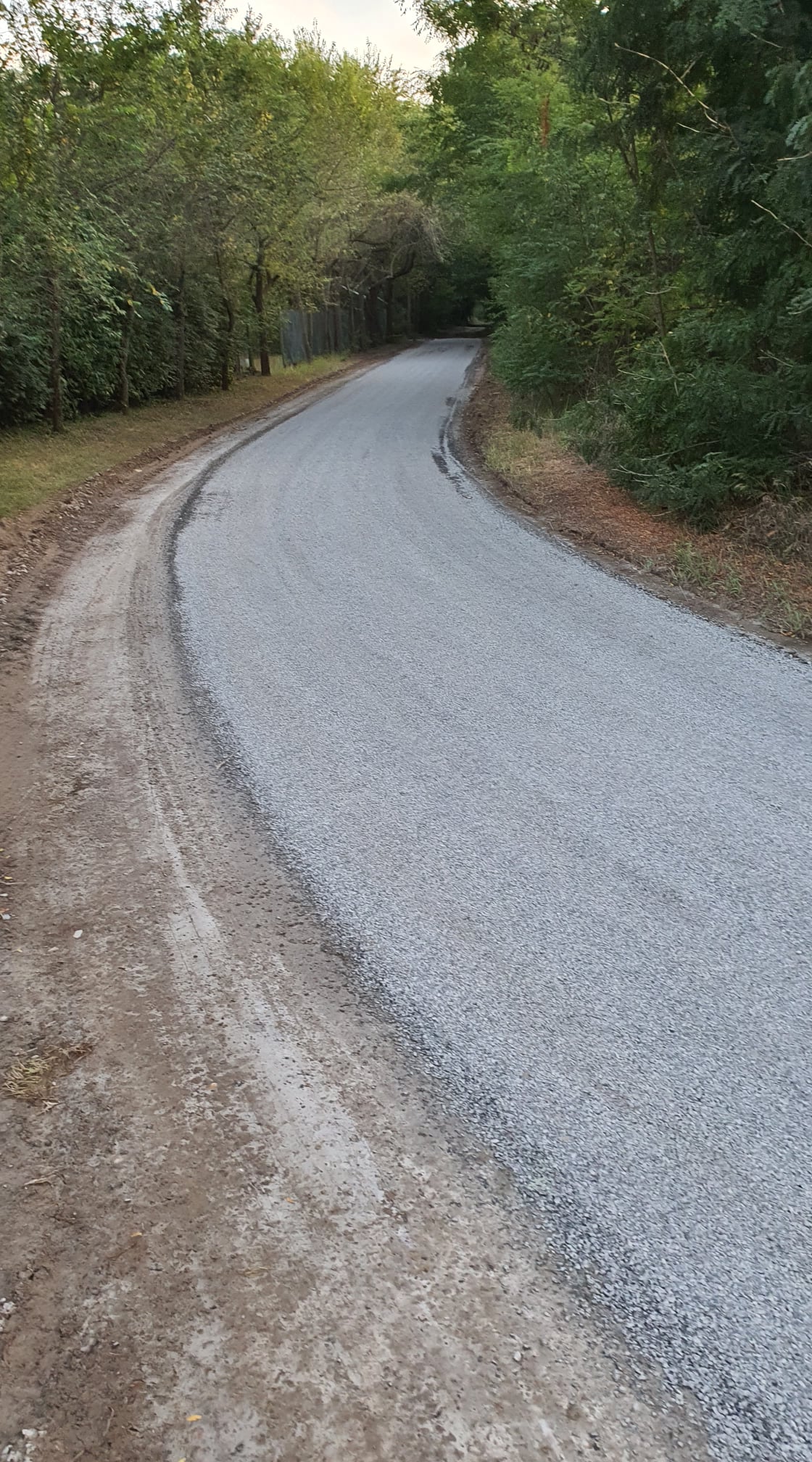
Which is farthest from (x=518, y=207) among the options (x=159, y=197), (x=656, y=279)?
(x=159, y=197)

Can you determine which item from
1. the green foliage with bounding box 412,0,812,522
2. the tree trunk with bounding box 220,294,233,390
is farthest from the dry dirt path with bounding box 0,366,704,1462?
the tree trunk with bounding box 220,294,233,390

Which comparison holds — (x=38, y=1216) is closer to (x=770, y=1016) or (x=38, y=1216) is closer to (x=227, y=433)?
(x=770, y=1016)

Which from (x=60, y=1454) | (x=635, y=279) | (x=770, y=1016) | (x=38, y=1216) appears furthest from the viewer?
(x=635, y=279)

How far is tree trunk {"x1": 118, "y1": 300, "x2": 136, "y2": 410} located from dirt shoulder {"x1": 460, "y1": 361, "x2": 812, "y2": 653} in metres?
9.73

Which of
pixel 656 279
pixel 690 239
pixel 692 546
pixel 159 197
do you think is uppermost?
pixel 159 197

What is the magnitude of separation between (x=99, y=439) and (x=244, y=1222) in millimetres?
15159

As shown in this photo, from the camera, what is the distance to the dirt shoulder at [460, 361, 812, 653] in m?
6.56

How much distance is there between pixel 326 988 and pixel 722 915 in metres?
1.34

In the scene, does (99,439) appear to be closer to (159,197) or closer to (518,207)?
(159,197)

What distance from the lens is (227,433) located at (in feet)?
54.2

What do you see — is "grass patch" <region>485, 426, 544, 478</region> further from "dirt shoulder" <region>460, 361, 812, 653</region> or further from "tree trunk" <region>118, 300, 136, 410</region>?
"tree trunk" <region>118, 300, 136, 410</region>

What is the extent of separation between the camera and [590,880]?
346 cm

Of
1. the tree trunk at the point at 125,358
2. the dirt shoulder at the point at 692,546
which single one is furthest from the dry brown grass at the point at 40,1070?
the tree trunk at the point at 125,358

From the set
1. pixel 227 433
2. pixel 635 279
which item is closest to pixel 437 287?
pixel 227 433
